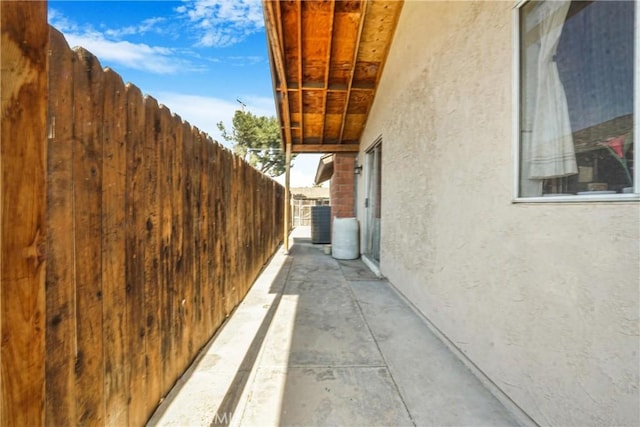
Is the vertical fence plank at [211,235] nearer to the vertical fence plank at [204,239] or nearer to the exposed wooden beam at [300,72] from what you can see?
the vertical fence plank at [204,239]

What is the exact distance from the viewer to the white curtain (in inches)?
57.3

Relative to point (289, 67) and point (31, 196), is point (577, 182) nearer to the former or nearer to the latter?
point (31, 196)

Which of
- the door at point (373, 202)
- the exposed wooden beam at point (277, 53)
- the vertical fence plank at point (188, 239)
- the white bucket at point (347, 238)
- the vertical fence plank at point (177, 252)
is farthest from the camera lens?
the white bucket at point (347, 238)

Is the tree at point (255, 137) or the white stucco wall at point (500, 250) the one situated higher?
the tree at point (255, 137)

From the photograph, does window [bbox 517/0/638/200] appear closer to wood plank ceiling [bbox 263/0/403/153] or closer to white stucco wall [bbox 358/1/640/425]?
white stucco wall [bbox 358/1/640/425]

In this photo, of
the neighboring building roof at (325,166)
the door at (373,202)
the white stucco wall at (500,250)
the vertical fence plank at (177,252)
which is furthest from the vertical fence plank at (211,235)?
the neighboring building roof at (325,166)

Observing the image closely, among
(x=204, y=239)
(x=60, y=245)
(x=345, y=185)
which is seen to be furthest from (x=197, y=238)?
(x=345, y=185)

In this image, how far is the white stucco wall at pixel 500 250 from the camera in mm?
Answer: 1182

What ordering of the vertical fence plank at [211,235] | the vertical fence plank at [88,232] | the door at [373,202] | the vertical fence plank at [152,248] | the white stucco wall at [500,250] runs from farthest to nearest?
the door at [373,202] → the vertical fence plank at [211,235] → the vertical fence plank at [152,248] → the white stucco wall at [500,250] → the vertical fence plank at [88,232]

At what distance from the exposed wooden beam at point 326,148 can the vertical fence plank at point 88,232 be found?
5820 millimetres

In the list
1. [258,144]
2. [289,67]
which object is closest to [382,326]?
[289,67]

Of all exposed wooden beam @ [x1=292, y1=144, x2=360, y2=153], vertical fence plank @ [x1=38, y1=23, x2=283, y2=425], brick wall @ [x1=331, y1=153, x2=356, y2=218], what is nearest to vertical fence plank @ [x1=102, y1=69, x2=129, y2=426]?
vertical fence plank @ [x1=38, y1=23, x2=283, y2=425]

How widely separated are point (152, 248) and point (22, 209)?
3.18 ft

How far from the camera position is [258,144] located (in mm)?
23406
